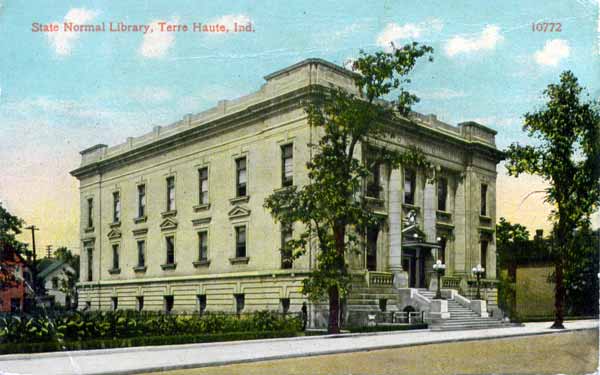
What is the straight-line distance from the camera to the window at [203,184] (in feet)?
114

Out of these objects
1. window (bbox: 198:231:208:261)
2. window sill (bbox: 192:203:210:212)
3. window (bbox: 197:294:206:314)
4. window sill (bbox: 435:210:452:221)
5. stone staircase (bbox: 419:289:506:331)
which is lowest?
stone staircase (bbox: 419:289:506:331)

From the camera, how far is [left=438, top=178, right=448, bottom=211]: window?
3794 centimetres

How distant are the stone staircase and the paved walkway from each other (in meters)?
6.10

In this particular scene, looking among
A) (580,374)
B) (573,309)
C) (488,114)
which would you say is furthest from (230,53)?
(573,309)

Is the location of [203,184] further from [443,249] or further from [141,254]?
[443,249]

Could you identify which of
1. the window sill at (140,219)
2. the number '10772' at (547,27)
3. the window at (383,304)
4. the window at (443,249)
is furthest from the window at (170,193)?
the number '10772' at (547,27)

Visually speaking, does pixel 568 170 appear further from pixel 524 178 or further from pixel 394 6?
pixel 394 6

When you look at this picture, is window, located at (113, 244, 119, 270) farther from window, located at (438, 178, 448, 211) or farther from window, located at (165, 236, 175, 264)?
window, located at (438, 178, 448, 211)

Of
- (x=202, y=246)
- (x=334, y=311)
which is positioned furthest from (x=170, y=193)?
(x=334, y=311)

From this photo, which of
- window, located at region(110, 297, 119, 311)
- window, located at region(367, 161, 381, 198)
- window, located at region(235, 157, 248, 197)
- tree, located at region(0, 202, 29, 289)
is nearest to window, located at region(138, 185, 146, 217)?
window, located at region(110, 297, 119, 311)

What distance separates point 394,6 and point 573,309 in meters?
17.5

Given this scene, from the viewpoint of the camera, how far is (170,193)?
3641 centimetres

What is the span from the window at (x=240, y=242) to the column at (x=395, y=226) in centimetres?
728

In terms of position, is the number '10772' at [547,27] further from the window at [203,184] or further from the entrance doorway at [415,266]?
the window at [203,184]
